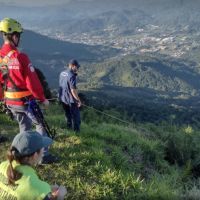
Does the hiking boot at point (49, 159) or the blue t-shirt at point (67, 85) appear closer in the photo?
the hiking boot at point (49, 159)

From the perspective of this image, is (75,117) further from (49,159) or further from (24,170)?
(24,170)

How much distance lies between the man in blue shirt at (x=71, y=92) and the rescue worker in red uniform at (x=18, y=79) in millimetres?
2760

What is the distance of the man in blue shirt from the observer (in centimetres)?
1059

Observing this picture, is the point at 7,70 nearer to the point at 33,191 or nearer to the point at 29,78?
the point at 29,78

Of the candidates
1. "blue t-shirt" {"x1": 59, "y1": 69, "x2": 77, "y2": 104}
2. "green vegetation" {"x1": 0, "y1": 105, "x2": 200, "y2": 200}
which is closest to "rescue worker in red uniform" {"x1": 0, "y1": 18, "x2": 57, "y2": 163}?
"green vegetation" {"x1": 0, "y1": 105, "x2": 200, "y2": 200}

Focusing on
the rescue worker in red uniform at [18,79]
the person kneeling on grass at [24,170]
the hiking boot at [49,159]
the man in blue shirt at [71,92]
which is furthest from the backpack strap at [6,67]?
→ the man in blue shirt at [71,92]

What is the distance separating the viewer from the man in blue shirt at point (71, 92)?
417 inches

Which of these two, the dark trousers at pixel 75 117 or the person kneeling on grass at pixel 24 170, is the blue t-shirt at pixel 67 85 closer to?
the dark trousers at pixel 75 117

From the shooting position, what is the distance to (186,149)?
11188mm

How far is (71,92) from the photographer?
10773mm

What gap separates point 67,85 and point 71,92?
0.20 m

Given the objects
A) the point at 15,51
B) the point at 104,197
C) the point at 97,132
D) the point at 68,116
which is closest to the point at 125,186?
the point at 104,197

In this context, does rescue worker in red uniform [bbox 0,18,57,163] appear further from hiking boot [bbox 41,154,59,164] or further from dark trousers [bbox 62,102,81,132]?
dark trousers [bbox 62,102,81,132]

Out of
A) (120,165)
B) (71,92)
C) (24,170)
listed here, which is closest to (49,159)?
(120,165)
